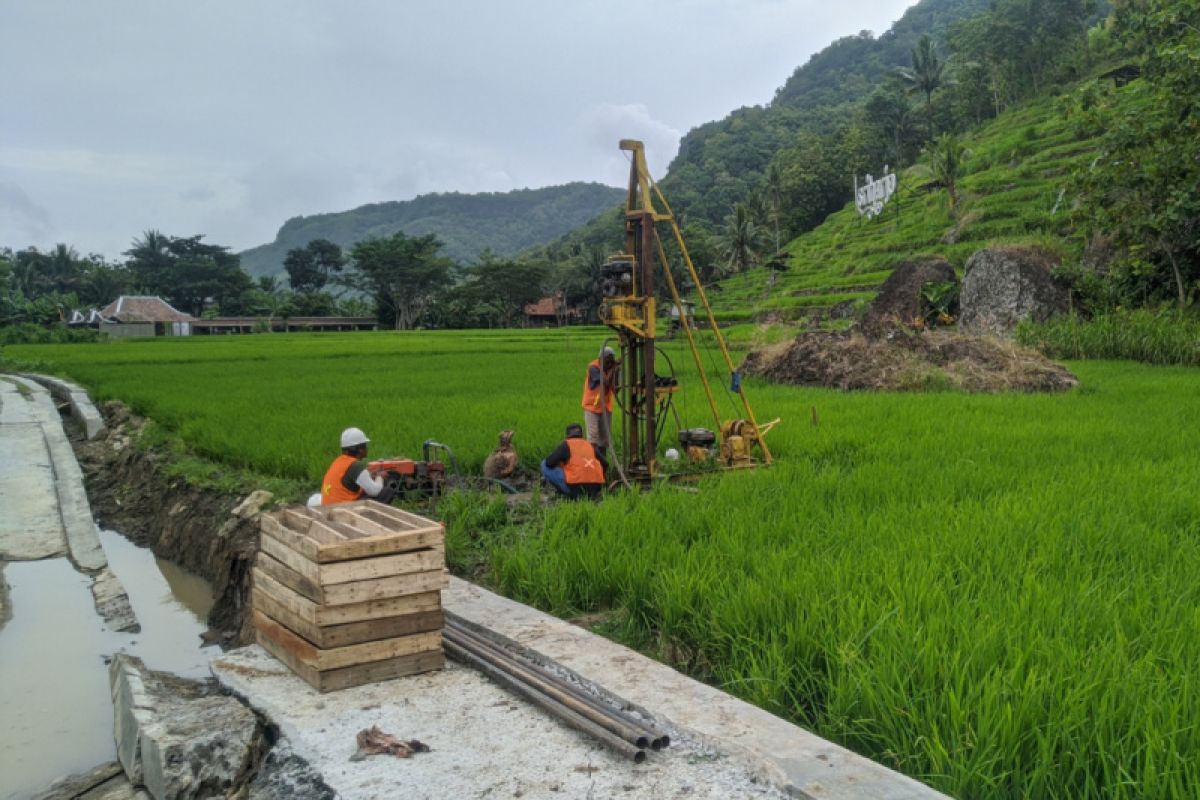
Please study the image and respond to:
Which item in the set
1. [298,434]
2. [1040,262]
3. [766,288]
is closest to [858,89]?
[766,288]

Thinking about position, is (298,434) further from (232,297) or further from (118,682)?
(232,297)

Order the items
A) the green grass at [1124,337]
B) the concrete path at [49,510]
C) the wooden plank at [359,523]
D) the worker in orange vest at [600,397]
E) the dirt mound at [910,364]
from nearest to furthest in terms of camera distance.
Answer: the wooden plank at [359,523], the worker in orange vest at [600,397], the concrete path at [49,510], the dirt mound at [910,364], the green grass at [1124,337]

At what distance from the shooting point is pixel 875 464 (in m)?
6.64

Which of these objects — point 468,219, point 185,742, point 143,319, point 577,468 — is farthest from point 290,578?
point 468,219

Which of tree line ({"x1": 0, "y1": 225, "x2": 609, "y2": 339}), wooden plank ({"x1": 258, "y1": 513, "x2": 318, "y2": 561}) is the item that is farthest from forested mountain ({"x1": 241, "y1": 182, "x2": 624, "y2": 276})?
wooden plank ({"x1": 258, "y1": 513, "x2": 318, "y2": 561})

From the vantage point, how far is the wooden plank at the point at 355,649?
3525mm

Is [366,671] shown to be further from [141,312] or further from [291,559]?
[141,312]

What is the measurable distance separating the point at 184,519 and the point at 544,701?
6.61 metres

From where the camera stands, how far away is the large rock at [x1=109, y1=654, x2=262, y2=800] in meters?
3.10

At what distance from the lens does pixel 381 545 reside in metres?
3.64

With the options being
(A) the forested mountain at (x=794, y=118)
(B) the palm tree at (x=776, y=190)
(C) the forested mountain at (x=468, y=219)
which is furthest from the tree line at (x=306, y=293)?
(C) the forested mountain at (x=468, y=219)

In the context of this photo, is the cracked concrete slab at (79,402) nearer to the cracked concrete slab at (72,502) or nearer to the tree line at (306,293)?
the cracked concrete slab at (72,502)

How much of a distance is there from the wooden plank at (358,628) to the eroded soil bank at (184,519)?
7.60 ft

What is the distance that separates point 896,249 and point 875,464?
114ft
